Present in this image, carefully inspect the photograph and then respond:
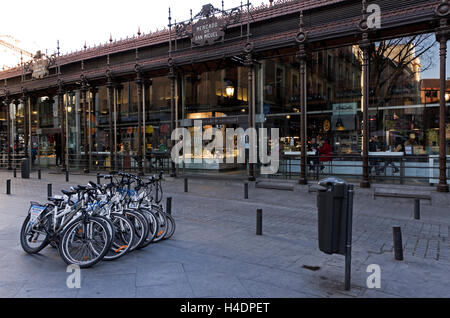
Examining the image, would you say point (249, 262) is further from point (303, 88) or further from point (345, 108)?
point (345, 108)

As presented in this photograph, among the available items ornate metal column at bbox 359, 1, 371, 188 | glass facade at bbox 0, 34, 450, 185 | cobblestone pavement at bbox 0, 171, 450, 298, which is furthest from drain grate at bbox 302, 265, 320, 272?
glass facade at bbox 0, 34, 450, 185

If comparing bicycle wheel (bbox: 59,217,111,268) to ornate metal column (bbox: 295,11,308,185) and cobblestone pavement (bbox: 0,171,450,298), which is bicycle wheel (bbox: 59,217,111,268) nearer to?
cobblestone pavement (bbox: 0,171,450,298)

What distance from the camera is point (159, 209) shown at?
6938mm

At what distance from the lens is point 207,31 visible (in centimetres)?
1577

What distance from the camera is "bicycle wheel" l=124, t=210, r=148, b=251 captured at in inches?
242

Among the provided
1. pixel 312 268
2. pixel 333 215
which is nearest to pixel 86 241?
pixel 312 268

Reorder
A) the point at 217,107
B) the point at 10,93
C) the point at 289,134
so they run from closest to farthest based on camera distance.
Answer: the point at 289,134
the point at 217,107
the point at 10,93

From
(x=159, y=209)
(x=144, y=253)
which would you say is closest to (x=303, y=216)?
(x=159, y=209)

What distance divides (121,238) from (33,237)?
1444 millimetres

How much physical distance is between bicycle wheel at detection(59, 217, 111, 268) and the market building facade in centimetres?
926

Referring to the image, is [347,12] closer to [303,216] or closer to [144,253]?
[303,216]

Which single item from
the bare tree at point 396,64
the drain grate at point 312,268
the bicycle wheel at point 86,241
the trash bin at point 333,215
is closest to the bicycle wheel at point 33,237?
the bicycle wheel at point 86,241

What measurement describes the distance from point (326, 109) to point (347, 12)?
14.5ft
